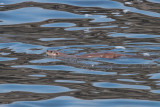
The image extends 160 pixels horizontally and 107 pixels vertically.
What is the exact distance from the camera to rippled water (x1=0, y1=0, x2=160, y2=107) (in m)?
7.46

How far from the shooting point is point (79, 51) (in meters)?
11.0

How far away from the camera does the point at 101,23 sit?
1413 centimetres

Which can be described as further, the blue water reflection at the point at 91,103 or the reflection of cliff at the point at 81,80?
the reflection of cliff at the point at 81,80

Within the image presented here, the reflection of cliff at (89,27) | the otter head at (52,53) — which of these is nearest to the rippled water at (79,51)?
the reflection of cliff at (89,27)

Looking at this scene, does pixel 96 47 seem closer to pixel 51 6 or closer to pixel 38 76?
pixel 38 76

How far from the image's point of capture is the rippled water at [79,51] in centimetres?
746

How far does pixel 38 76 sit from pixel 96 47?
2911mm

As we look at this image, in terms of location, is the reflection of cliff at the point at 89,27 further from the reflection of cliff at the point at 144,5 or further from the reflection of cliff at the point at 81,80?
the reflection of cliff at the point at 81,80

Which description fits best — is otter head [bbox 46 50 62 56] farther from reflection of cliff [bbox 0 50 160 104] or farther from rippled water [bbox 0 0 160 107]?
reflection of cliff [bbox 0 50 160 104]

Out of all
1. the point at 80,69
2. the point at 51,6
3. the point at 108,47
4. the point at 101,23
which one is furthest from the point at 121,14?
the point at 80,69

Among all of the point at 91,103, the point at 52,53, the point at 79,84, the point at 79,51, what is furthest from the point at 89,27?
the point at 91,103

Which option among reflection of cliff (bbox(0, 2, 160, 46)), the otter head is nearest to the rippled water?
reflection of cliff (bbox(0, 2, 160, 46))

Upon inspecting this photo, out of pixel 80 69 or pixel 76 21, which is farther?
pixel 76 21

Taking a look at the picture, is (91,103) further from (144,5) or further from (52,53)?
(144,5)
